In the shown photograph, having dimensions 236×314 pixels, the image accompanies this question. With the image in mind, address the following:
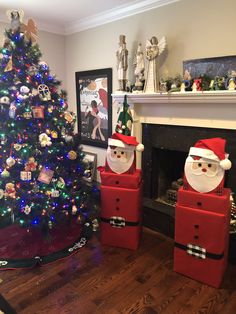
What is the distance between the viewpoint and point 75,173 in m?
2.43

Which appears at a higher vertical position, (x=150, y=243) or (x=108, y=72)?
(x=108, y=72)

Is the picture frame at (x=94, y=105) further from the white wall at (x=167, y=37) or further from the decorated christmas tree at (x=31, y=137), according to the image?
the decorated christmas tree at (x=31, y=137)

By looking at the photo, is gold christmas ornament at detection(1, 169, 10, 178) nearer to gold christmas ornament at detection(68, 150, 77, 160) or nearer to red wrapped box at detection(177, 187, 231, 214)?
gold christmas ornament at detection(68, 150, 77, 160)

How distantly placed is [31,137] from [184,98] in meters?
1.39

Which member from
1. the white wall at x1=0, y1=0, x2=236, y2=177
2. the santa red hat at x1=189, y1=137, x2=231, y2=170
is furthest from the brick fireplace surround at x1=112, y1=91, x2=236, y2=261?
the santa red hat at x1=189, y1=137, x2=231, y2=170

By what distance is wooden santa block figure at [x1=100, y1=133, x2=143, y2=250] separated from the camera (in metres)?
2.30

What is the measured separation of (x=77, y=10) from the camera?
117 inches

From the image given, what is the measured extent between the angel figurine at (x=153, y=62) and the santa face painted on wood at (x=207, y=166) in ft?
3.13

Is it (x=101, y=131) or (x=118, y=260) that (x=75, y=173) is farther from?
(x=101, y=131)

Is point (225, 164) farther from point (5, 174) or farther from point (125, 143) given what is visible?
point (5, 174)

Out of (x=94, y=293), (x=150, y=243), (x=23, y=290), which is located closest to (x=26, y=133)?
(x=23, y=290)

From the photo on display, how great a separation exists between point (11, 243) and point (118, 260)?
1.02 m

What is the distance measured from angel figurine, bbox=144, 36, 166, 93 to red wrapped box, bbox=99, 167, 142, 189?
88 centimetres

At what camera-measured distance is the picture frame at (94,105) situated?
3.32 metres
